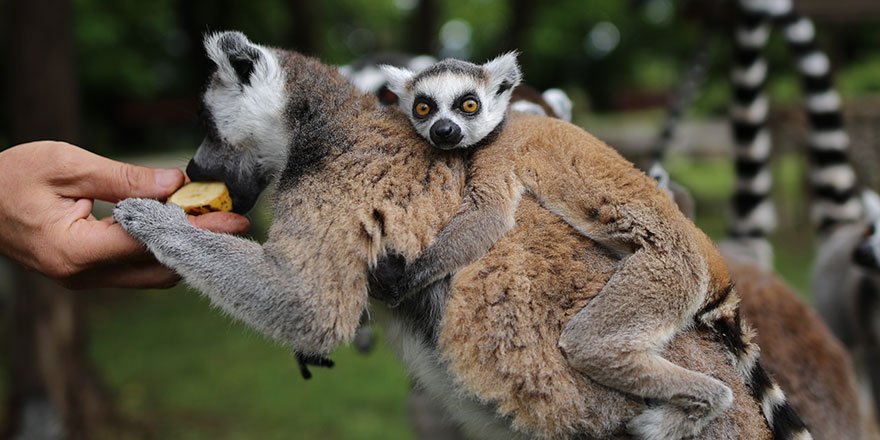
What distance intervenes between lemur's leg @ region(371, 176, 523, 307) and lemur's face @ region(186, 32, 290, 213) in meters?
0.55

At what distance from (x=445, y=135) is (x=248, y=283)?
73 centimetres

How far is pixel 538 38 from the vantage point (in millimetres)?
19578

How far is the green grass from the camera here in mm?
7090

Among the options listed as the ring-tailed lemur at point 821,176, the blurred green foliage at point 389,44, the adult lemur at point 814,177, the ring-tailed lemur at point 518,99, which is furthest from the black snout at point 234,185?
the blurred green foliage at point 389,44

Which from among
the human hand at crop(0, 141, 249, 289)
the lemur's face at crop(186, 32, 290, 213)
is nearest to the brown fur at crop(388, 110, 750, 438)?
the lemur's face at crop(186, 32, 290, 213)

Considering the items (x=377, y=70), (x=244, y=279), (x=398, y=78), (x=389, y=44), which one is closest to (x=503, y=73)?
(x=398, y=78)

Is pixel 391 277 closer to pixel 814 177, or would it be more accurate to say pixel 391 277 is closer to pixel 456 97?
A: pixel 456 97

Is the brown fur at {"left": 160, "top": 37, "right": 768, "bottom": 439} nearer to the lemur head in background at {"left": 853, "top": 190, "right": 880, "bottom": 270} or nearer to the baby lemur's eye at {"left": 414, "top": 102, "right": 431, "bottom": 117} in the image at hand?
the baby lemur's eye at {"left": 414, "top": 102, "right": 431, "bottom": 117}

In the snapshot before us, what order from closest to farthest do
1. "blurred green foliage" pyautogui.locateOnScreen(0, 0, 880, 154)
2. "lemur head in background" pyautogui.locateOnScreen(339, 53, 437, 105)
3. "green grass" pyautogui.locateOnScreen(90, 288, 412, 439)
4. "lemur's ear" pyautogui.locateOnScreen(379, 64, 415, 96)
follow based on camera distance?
"lemur's ear" pyautogui.locateOnScreen(379, 64, 415, 96) < "lemur head in background" pyautogui.locateOnScreen(339, 53, 437, 105) < "green grass" pyautogui.locateOnScreen(90, 288, 412, 439) < "blurred green foliage" pyautogui.locateOnScreen(0, 0, 880, 154)

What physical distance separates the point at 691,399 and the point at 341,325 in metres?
0.95

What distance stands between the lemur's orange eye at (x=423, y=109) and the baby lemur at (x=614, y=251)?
0.16ft

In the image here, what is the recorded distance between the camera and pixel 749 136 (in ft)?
16.9

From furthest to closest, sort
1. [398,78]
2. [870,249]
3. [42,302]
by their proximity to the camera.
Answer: [42,302]
[870,249]
[398,78]

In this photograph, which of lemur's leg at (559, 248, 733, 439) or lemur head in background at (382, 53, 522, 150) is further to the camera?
lemur head in background at (382, 53, 522, 150)
